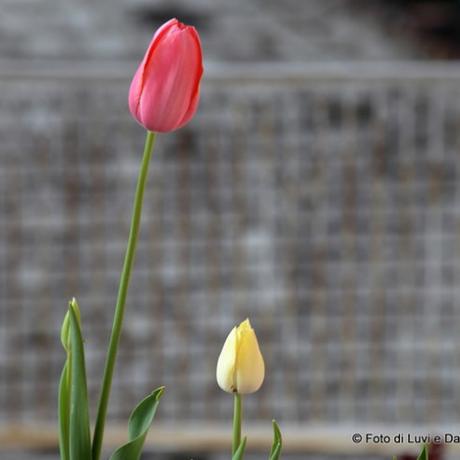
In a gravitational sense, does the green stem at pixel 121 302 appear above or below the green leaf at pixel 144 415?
above

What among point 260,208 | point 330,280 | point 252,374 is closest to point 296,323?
point 330,280

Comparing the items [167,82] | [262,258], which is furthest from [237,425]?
[262,258]

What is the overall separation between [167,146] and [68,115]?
29.2 inches

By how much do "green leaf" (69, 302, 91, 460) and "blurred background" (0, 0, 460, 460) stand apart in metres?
1.98

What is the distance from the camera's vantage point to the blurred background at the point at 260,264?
102 inches

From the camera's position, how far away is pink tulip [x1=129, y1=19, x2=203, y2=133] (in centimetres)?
51

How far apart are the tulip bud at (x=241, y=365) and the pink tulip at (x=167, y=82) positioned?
11 cm

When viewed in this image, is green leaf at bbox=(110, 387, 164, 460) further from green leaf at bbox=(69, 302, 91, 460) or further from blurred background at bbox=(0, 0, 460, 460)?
blurred background at bbox=(0, 0, 460, 460)

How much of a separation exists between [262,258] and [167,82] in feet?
7.50

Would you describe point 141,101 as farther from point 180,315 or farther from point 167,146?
point 167,146

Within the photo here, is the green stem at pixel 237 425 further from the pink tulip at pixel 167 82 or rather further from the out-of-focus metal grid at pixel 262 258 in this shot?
the out-of-focus metal grid at pixel 262 258

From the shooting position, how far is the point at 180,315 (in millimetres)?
2623

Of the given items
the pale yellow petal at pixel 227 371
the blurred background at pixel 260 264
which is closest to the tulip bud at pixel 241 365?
the pale yellow petal at pixel 227 371

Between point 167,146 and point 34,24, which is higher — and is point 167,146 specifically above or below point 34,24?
below
